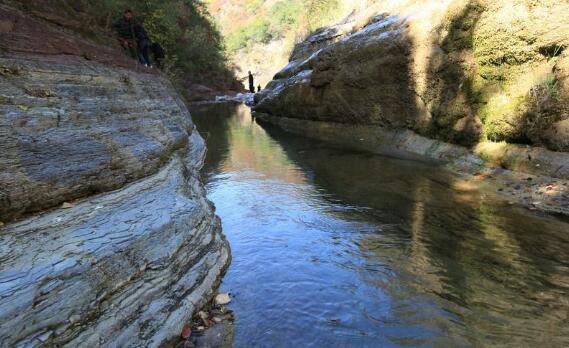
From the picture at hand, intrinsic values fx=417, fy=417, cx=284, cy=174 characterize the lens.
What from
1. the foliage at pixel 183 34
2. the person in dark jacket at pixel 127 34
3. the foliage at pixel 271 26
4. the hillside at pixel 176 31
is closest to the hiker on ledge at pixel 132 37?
the person in dark jacket at pixel 127 34

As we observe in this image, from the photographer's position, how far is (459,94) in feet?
36.8

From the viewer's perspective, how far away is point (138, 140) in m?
6.71

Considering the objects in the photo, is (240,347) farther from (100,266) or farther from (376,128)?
(376,128)

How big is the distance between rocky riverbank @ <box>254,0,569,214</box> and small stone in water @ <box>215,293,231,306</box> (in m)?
5.49

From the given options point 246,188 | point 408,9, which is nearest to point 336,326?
point 246,188

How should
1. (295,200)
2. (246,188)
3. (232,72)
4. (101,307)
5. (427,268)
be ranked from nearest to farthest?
(101,307) < (427,268) < (295,200) < (246,188) < (232,72)

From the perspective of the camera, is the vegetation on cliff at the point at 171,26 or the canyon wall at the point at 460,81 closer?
the vegetation on cliff at the point at 171,26

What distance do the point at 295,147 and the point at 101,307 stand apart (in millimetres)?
11864

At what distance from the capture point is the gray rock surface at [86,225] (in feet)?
10.6

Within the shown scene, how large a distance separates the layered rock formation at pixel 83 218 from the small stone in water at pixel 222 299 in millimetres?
129

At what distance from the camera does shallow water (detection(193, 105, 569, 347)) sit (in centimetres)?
402

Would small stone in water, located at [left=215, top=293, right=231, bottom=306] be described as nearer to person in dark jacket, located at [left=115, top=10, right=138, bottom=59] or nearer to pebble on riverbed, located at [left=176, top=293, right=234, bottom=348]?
pebble on riverbed, located at [left=176, top=293, right=234, bottom=348]

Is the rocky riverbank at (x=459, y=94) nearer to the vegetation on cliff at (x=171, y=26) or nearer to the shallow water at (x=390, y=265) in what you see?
the shallow water at (x=390, y=265)

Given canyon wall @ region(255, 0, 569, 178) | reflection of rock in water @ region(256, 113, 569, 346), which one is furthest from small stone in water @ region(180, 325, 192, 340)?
canyon wall @ region(255, 0, 569, 178)
